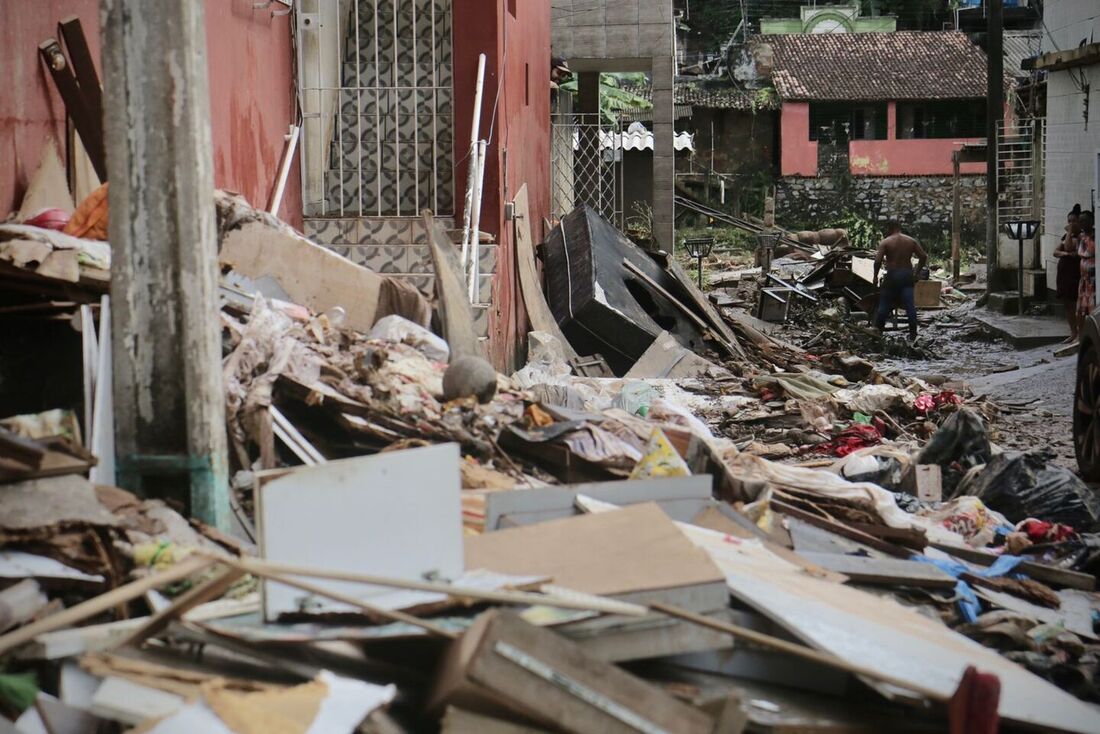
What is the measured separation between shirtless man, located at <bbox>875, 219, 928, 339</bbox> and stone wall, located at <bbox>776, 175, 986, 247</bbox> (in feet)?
64.6

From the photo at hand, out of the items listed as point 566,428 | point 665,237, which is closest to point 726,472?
point 566,428

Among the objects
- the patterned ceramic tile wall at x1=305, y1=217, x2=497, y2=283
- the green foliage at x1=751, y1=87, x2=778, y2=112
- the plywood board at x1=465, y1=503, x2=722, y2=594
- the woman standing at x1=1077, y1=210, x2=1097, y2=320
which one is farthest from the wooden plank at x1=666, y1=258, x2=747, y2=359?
the green foliage at x1=751, y1=87, x2=778, y2=112

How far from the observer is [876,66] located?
40.3m

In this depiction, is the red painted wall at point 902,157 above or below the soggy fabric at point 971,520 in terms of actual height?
above

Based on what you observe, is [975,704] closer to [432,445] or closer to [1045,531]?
[432,445]

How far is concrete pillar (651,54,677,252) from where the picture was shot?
19.9m

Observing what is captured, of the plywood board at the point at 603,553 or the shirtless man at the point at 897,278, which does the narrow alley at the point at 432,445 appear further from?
the shirtless man at the point at 897,278

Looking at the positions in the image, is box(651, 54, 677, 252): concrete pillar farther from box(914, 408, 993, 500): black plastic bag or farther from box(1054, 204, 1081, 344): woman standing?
box(914, 408, 993, 500): black plastic bag

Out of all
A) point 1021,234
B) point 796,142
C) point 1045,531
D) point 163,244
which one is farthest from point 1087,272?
point 796,142

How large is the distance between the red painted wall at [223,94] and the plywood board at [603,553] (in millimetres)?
3956

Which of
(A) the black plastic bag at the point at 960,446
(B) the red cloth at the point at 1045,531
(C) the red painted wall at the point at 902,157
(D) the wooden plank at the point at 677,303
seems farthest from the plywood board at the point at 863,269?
(C) the red painted wall at the point at 902,157

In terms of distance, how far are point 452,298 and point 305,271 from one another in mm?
1202

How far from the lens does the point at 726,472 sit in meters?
6.41

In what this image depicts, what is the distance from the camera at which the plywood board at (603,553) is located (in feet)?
13.0
